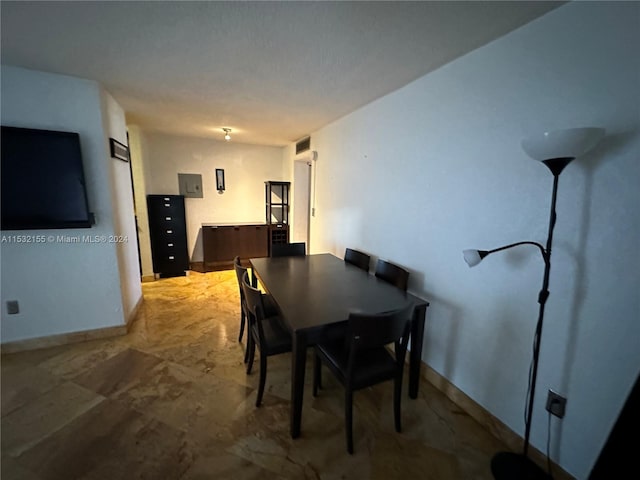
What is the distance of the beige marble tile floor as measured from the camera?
1.42 meters

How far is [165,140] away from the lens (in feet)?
15.0

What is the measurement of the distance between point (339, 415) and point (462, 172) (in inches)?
71.9

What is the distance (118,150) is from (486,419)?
3.89m

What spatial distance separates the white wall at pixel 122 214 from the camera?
2.54 meters

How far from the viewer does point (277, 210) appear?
17.6ft

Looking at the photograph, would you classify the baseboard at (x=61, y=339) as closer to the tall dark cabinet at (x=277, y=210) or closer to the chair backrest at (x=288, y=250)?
the chair backrest at (x=288, y=250)

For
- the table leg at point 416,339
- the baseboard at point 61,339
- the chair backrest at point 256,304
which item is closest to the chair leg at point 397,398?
the table leg at point 416,339

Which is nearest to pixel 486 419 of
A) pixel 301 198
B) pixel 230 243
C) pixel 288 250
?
pixel 288 250

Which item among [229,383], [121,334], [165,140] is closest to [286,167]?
[165,140]

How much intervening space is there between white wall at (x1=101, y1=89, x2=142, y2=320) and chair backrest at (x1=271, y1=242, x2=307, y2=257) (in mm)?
1525

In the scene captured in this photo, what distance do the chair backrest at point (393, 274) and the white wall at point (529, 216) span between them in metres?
0.20

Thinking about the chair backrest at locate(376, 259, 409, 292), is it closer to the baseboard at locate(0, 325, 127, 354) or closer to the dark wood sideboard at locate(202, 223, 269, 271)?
the baseboard at locate(0, 325, 127, 354)

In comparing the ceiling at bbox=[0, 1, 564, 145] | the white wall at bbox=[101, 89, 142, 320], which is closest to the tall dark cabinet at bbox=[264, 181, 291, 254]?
the white wall at bbox=[101, 89, 142, 320]

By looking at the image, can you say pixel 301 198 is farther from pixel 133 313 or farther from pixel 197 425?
pixel 197 425
